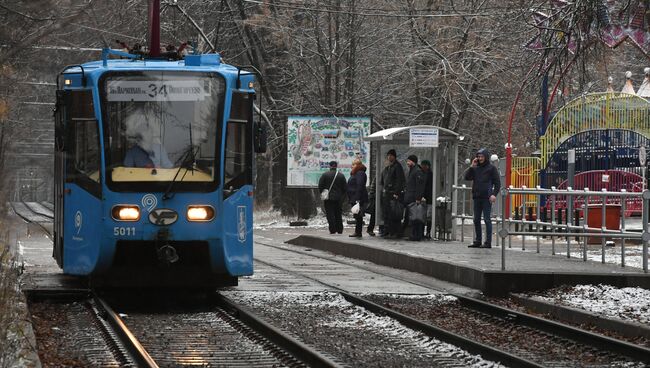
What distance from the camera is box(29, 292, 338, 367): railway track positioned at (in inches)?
414

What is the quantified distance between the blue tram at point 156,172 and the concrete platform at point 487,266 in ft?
12.7

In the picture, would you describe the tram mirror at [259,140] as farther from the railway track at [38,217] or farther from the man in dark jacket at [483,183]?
the railway track at [38,217]

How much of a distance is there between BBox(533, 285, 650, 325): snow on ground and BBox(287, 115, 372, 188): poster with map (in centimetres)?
2129

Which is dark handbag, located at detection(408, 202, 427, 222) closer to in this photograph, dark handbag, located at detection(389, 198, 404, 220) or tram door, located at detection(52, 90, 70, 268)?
dark handbag, located at detection(389, 198, 404, 220)

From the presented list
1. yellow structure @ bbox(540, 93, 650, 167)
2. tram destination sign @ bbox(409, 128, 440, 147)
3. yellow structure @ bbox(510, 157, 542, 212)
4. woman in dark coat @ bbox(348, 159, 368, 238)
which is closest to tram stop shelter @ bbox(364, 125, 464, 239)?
tram destination sign @ bbox(409, 128, 440, 147)

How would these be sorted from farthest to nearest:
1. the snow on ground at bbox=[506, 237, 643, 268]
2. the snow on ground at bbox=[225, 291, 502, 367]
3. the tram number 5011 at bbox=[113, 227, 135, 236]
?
the snow on ground at bbox=[506, 237, 643, 268], the tram number 5011 at bbox=[113, 227, 135, 236], the snow on ground at bbox=[225, 291, 502, 367]

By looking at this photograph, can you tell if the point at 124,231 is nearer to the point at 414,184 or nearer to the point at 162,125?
the point at 162,125

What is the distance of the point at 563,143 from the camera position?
98.2 feet

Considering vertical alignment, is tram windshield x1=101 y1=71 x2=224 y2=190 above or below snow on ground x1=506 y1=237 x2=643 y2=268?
above

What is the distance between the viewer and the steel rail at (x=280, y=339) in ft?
33.3

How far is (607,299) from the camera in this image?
611 inches

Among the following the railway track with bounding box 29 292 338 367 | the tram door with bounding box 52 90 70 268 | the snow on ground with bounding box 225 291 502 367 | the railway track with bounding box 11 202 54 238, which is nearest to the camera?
the railway track with bounding box 29 292 338 367

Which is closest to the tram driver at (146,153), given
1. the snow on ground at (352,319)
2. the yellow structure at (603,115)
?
the snow on ground at (352,319)

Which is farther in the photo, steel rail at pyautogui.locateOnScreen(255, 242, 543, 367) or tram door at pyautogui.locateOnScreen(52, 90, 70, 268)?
tram door at pyautogui.locateOnScreen(52, 90, 70, 268)
